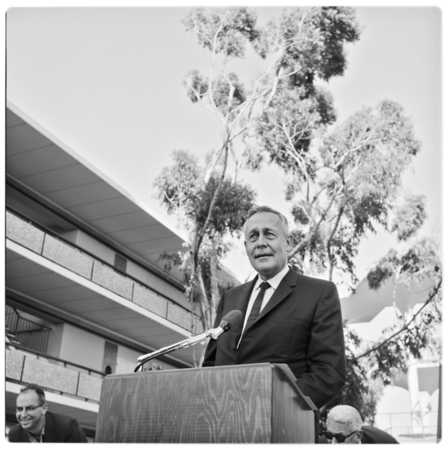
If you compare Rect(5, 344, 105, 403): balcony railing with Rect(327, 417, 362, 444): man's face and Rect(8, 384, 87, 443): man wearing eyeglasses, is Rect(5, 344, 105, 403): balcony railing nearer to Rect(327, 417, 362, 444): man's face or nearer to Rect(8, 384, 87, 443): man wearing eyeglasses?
Rect(8, 384, 87, 443): man wearing eyeglasses

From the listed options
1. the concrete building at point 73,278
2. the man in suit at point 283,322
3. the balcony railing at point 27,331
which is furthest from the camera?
the balcony railing at point 27,331

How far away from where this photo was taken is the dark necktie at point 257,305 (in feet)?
7.78

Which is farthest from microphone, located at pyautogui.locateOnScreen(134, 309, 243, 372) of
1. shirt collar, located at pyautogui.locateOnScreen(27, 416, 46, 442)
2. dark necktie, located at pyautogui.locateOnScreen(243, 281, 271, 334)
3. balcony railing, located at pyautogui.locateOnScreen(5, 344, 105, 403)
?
balcony railing, located at pyautogui.locateOnScreen(5, 344, 105, 403)

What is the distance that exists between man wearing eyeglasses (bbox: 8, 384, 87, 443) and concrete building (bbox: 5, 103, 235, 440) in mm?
8067

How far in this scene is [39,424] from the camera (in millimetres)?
4480

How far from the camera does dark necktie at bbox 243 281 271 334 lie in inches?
93.4

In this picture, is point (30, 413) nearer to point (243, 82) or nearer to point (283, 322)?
point (283, 322)

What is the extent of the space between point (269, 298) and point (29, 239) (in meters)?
12.2

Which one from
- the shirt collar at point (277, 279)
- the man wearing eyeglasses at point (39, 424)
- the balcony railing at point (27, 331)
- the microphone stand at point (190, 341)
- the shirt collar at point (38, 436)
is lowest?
the shirt collar at point (38, 436)

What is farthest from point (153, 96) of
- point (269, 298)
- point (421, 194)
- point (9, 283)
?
point (269, 298)

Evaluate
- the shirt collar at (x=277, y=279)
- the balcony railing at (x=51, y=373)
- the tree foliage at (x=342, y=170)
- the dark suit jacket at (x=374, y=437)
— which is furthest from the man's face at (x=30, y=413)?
the tree foliage at (x=342, y=170)

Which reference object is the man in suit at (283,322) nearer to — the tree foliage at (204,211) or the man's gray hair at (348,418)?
the man's gray hair at (348,418)

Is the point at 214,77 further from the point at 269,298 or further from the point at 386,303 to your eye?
the point at 269,298

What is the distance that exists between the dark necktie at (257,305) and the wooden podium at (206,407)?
54cm
